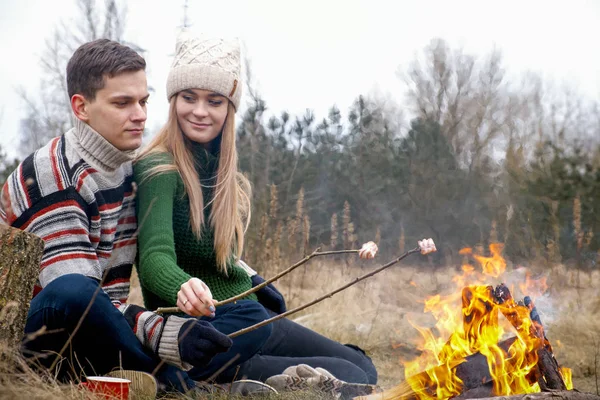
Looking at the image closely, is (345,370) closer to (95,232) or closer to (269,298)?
(269,298)

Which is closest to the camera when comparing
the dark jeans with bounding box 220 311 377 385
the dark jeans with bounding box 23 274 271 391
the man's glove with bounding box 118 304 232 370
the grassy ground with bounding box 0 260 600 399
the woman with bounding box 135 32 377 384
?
the dark jeans with bounding box 23 274 271 391

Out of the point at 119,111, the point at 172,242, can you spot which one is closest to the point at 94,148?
the point at 119,111

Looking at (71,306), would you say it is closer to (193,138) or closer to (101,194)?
(101,194)

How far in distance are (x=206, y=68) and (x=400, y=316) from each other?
463 centimetres

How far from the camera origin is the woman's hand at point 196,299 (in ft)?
7.04

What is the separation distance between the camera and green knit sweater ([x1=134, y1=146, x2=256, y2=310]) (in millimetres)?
2582

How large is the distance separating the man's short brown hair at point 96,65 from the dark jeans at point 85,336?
2.71ft

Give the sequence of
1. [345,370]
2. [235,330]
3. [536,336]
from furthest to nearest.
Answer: [345,370]
[235,330]
[536,336]

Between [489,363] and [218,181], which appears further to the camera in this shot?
[218,181]

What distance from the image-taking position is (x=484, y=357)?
2609 millimetres

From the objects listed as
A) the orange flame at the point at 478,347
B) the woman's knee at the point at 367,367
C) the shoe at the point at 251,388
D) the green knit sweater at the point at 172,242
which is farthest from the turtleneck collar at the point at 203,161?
the woman's knee at the point at 367,367

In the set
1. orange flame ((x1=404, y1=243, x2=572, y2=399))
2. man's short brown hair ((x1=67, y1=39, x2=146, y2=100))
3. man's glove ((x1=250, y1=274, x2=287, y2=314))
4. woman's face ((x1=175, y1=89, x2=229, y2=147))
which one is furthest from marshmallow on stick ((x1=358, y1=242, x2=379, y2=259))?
man's short brown hair ((x1=67, y1=39, x2=146, y2=100))

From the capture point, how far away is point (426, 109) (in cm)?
2202

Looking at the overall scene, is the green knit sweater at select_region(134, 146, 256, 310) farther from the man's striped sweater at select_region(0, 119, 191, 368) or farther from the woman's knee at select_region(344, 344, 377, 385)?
the woman's knee at select_region(344, 344, 377, 385)
